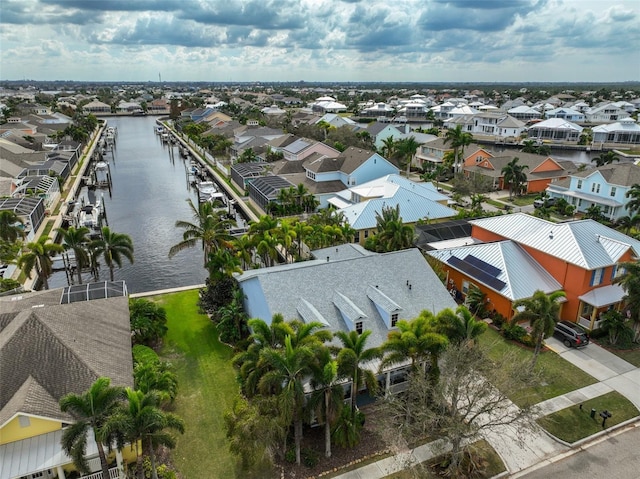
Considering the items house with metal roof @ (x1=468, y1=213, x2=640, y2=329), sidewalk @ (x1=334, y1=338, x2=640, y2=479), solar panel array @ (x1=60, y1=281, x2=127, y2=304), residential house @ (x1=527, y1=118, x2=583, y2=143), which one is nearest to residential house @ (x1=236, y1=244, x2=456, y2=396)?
sidewalk @ (x1=334, y1=338, x2=640, y2=479)

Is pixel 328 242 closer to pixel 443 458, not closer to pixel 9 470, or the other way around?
pixel 443 458

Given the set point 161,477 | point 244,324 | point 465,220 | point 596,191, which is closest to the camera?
point 161,477

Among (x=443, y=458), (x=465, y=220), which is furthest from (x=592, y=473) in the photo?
(x=465, y=220)

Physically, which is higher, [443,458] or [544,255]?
[544,255]

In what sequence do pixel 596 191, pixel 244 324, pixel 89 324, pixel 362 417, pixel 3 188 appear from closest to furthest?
pixel 362 417 → pixel 89 324 → pixel 244 324 → pixel 596 191 → pixel 3 188

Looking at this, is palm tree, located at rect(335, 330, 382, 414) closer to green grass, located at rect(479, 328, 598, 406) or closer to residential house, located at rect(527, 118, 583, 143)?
green grass, located at rect(479, 328, 598, 406)

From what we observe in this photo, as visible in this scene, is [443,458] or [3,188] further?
[3,188]

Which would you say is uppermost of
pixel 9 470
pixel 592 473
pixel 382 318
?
pixel 382 318

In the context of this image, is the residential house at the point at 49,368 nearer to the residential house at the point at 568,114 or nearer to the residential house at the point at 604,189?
the residential house at the point at 604,189
